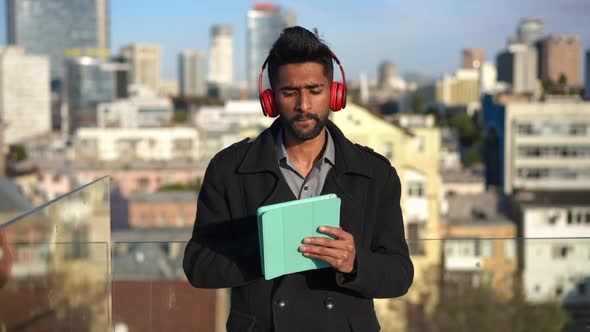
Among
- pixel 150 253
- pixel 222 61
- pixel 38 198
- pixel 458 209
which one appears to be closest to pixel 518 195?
pixel 458 209

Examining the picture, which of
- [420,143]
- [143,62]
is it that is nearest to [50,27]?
[143,62]

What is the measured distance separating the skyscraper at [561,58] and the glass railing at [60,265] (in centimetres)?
10626

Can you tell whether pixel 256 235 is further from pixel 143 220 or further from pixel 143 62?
pixel 143 62

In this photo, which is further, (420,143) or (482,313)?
(420,143)

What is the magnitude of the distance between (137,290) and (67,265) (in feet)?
2.73

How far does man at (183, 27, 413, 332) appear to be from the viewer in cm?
180

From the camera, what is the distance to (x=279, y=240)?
1.66 m

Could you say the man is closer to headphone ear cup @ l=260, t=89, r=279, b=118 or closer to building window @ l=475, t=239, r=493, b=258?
headphone ear cup @ l=260, t=89, r=279, b=118

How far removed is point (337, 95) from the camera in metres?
Result: 1.90

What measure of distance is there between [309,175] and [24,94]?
107106 millimetres

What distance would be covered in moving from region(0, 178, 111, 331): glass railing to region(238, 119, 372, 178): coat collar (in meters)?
0.41

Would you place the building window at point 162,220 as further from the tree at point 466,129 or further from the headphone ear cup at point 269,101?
the tree at point 466,129

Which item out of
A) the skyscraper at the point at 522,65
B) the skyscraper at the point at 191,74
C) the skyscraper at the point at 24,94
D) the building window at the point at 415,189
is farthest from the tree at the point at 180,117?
the building window at the point at 415,189

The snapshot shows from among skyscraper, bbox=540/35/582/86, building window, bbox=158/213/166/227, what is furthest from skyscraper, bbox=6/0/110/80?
building window, bbox=158/213/166/227
